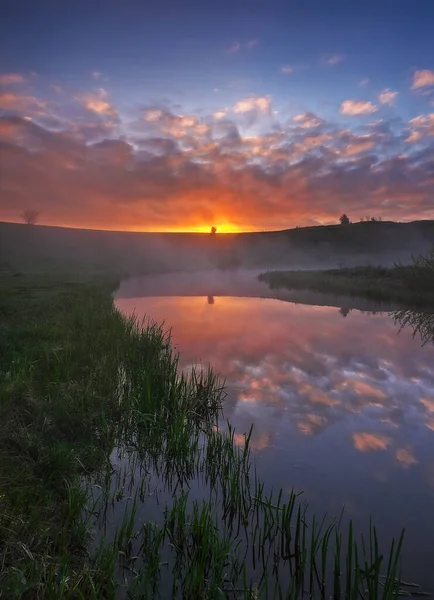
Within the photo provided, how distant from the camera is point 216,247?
158625 millimetres

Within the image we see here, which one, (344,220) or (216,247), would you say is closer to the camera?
(344,220)

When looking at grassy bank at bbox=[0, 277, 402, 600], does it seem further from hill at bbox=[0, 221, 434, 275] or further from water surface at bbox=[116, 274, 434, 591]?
hill at bbox=[0, 221, 434, 275]

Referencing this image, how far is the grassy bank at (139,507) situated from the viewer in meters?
4.44

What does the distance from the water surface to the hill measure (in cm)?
6091

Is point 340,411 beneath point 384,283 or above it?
beneath

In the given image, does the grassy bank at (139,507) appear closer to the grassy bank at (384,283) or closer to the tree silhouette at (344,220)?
the grassy bank at (384,283)

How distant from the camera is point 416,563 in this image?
517 cm

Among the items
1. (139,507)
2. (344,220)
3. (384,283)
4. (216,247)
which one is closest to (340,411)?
(139,507)

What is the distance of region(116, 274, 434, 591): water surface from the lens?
6504mm

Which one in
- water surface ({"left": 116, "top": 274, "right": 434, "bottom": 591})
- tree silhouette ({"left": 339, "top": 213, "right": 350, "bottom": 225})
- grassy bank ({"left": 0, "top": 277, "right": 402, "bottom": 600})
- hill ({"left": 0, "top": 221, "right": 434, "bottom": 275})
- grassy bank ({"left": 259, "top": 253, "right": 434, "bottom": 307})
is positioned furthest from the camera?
tree silhouette ({"left": 339, "top": 213, "right": 350, "bottom": 225})

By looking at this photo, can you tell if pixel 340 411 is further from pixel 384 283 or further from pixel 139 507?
pixel 384 283

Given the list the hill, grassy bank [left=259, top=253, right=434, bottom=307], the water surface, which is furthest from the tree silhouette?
the water surface

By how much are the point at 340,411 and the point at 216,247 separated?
491 ft

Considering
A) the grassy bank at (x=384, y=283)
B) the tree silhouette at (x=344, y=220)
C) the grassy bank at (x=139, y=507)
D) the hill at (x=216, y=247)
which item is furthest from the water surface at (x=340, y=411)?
the tree silhouette at (x=344, y=220)
